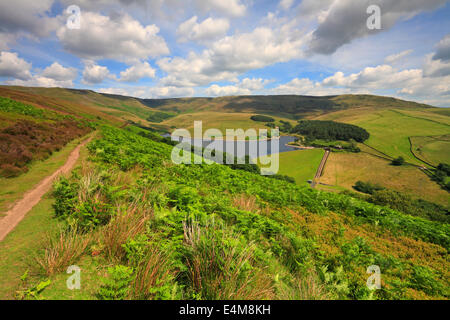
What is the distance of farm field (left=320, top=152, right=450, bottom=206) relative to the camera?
68.9 meters

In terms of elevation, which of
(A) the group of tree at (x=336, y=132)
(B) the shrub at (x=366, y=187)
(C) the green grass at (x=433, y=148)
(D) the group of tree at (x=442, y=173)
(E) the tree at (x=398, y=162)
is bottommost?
(B) the shrub at (x=366, y=187)

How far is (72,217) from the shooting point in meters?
4.52

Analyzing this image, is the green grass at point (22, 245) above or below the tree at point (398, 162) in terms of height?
above

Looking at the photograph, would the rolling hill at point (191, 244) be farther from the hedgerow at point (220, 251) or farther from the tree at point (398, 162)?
the tree at point (398, 162)

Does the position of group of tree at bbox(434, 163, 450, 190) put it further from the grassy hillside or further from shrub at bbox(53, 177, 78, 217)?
shrub at bbox(53, 177, 78, 217)

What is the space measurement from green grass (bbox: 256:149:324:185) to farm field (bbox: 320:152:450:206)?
223 inches

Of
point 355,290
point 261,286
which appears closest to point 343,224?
point 355,290

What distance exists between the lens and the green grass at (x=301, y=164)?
81.0 metres

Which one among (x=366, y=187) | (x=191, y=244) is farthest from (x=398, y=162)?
(x=191, y=244)

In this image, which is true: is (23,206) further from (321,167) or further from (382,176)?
(382,176)

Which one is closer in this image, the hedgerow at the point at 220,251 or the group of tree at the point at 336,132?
the hedgerow at the point at 220,251

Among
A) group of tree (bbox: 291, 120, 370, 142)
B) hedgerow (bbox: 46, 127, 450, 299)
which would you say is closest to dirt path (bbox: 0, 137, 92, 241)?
hedgerow (bbox: 46, 127, 450, 299)

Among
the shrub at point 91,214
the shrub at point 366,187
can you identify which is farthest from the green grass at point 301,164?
the shrub at point 91,214

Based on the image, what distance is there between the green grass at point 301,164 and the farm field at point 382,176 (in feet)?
18.6
